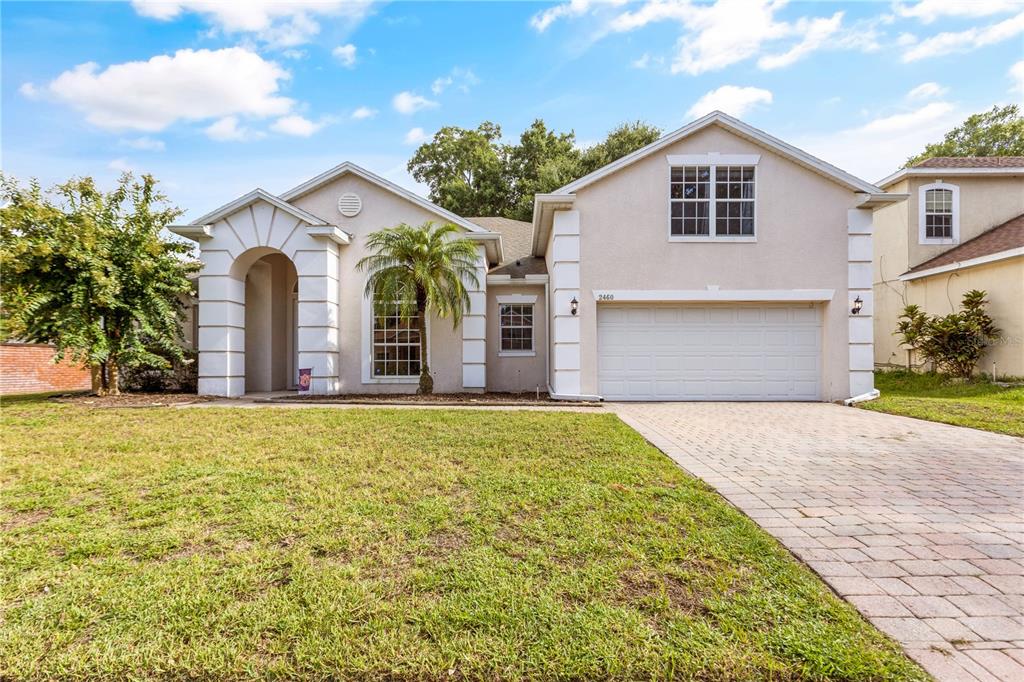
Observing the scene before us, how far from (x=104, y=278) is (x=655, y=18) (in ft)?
42.3

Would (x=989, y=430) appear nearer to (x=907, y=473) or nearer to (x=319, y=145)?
(x=907, y=473)

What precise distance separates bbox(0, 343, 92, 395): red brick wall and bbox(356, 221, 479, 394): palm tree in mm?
9965

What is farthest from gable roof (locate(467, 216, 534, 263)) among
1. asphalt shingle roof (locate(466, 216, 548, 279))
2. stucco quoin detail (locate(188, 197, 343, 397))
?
stucco quoin detail (locate(188, 197, 343, 397))

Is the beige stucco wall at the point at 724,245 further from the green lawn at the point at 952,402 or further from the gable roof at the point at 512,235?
the gable roof at the point at 512,235

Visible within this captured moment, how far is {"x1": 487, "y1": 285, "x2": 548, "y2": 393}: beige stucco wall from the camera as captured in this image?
43.1 ft

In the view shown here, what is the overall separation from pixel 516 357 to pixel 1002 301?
42.6ft

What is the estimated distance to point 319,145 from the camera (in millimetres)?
13492

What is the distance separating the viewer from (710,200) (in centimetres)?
1121

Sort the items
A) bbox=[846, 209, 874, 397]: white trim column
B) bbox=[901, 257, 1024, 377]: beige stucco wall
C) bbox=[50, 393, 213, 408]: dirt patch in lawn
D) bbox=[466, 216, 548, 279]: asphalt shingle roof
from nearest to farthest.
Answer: bbox=[50, 393, 213, 408]: dirt patch in lawn → bbox=[846, 209, 874, 397]: white trim column → bbox=[901, 257, 1024, 377]: beige stucco wall → bbox=[466, 216, 548, 279]: asphalt shingle roof

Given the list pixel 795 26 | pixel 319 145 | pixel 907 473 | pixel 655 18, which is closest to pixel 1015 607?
pixel 907 473

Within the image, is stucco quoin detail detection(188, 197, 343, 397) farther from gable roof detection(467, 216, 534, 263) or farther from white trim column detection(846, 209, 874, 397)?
white trim column detection(846, 209, 874, 397)

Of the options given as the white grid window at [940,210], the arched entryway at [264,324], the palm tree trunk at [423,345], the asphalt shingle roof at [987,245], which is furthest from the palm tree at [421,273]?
the white grid window at [940,210]

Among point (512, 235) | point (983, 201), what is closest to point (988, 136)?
point (983, 201)

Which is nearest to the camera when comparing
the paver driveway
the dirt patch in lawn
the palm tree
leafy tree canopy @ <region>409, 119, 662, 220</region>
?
the paver driveway
